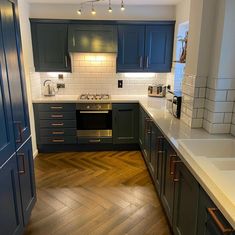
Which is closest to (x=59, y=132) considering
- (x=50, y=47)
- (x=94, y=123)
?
(x=94, y=123)

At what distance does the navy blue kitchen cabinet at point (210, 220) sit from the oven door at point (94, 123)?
8.50ft

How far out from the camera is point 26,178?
2.02 metres

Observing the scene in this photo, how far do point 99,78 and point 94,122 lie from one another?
88cm

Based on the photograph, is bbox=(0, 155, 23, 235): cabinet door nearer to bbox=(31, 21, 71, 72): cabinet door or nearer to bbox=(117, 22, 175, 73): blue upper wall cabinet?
bbox=(31, 21, 71, 72): cabinet door

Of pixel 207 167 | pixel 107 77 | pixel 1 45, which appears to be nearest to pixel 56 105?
pixel 107 77

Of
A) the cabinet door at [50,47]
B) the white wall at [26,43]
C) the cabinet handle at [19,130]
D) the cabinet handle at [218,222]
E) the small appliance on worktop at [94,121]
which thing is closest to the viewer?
the cabinet handle at [218,222]

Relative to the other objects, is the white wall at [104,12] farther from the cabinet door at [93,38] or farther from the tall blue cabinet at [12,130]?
the tall blue cabinet at [12,130]

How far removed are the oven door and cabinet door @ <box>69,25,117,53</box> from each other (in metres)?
1.03

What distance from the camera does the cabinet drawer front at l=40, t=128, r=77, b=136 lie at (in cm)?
374

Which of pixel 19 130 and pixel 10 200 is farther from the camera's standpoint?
pixel 19 130

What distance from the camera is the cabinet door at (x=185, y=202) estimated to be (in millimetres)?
1416

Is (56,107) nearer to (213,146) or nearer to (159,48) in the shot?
(159,48)

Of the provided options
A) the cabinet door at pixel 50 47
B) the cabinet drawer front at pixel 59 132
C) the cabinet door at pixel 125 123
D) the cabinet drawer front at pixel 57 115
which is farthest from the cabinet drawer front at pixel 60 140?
the cabinet door at pixel 50 47

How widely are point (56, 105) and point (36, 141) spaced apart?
726 millimetres
